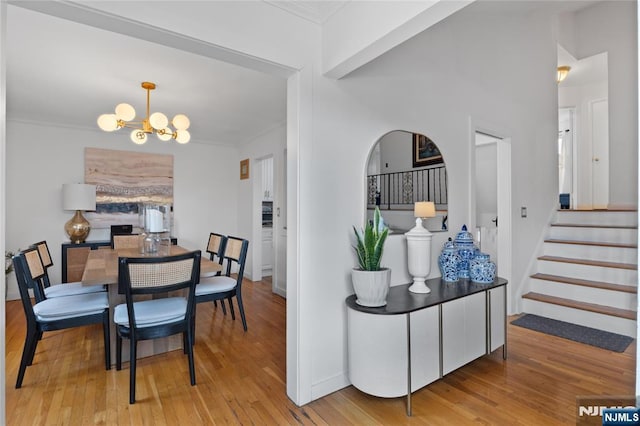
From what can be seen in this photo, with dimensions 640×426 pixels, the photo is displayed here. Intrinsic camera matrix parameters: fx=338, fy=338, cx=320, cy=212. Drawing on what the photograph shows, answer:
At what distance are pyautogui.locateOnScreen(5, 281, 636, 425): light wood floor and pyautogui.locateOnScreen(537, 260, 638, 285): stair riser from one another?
0.95 metres

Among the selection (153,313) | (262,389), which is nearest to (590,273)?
(262,389)

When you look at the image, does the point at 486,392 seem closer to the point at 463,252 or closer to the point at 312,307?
the point at 463,252

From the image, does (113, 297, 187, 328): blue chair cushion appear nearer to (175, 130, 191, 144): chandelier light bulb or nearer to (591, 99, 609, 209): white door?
A: (175, 130, 191, 144): chandelier light bulb

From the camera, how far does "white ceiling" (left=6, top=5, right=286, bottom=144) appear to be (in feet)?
7.70

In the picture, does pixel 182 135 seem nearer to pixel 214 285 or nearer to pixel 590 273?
pixel 214 285

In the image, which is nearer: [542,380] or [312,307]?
[312,307]

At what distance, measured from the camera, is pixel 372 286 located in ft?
6.35

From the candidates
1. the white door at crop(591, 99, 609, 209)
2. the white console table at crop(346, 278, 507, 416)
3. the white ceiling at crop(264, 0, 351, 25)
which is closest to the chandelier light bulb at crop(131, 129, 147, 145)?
the white ceiling at crop(264, 0, 351, 25)

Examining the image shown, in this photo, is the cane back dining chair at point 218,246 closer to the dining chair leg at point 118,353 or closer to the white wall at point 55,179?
the dining chair leg at point 118,353

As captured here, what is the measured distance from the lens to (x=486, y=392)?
2.11 metres

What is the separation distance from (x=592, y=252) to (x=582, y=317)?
0.82m

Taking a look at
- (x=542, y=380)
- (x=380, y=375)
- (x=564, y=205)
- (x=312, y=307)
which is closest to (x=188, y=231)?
(x=312, y=307)

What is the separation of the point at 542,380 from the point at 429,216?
1.30 metres

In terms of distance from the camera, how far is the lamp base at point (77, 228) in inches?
173
